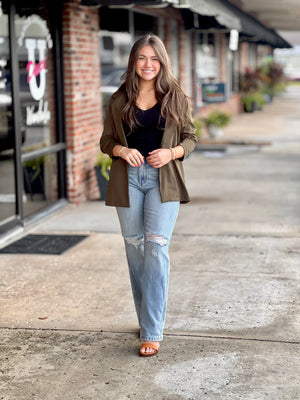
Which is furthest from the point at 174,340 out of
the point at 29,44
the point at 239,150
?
the point at 239,150

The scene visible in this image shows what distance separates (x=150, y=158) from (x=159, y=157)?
6 centimetres

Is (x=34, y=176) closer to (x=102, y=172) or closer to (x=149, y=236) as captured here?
(x=102, y=172)

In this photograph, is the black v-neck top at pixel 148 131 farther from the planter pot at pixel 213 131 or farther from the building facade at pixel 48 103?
the planter pot at pixel 213 131

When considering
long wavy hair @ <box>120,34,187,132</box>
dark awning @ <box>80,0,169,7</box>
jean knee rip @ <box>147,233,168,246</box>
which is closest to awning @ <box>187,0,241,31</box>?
dark awning @ <box>80,0,169,7</box>

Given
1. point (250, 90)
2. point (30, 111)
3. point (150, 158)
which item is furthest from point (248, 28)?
point (150, 158)

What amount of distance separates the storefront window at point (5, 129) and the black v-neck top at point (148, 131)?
3546 mm

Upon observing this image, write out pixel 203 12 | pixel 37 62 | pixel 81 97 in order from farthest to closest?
pixel 203 12 < pixel 81 97 < pixel 37 62

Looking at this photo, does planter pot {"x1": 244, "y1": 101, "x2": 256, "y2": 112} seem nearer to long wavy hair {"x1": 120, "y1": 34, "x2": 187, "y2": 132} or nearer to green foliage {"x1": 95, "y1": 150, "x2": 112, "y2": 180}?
green foliage {"x1": 95, "y1": 150, "x2": 112, "y2": 180}

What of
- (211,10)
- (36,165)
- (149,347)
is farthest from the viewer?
(211,10)

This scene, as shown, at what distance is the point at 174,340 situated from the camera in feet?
15.0

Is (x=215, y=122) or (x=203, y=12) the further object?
(x=215, y=122)

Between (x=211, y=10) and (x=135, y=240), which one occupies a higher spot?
(x=211, y=10)

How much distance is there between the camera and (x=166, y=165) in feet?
13.9

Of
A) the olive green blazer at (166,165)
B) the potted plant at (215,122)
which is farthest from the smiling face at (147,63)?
the potted plant at (215,122)
